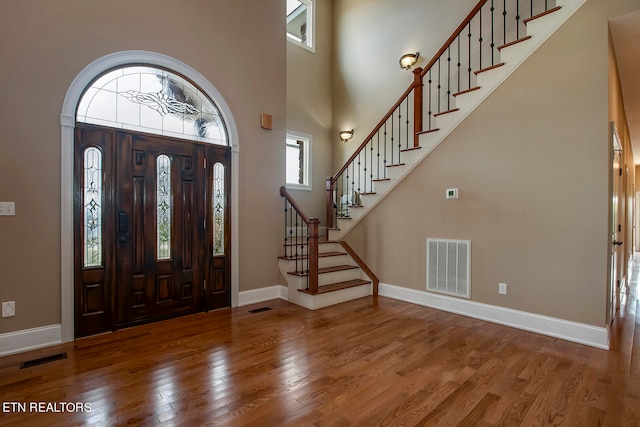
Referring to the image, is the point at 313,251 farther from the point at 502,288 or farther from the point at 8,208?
the point at 8,208

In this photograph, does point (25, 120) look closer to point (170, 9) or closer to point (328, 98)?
point (170, 9)

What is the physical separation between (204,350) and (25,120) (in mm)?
2589

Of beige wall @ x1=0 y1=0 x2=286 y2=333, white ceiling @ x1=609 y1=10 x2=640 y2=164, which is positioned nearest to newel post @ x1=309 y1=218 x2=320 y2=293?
beige wall @ x1=0 y1=0 x2=286 y2=333

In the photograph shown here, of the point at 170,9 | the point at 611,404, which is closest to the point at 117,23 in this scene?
the point at 170,9

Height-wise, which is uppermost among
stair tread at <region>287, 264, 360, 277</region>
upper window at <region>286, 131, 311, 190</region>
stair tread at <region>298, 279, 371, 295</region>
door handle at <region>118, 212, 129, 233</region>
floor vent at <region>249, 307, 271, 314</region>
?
upper window at <region>286, 131, 311, 190</region>

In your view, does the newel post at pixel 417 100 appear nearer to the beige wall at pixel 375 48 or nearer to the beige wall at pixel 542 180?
the beige wall at pixel 542 180

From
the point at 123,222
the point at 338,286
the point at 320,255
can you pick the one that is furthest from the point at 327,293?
the point at 123,222

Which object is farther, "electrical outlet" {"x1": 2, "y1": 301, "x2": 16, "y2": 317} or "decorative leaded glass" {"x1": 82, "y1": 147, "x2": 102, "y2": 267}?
"decorative leaded glass" {"x1": 82, "y1": 147, "x2": 102, "y2": 267}

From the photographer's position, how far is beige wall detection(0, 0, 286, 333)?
2799 mm

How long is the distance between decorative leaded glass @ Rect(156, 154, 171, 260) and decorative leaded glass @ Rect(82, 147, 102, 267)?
1.79ft

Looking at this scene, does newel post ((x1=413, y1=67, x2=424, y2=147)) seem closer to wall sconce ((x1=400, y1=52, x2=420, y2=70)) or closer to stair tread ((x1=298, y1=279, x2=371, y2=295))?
wall sconce ((x1=400, y1=52, x2=420, y2=70))

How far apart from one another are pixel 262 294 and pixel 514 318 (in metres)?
3.09

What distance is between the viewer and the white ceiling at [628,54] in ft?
9.70

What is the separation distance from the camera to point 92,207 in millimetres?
3223
